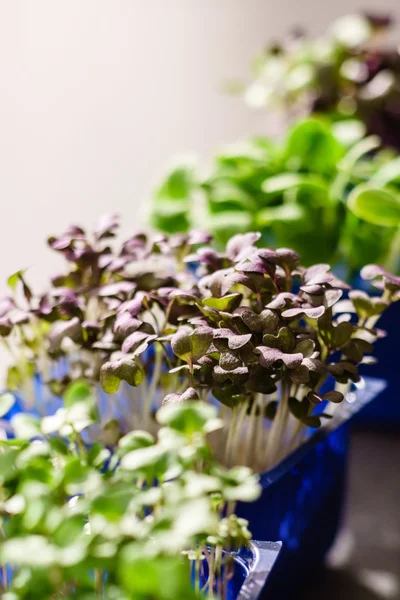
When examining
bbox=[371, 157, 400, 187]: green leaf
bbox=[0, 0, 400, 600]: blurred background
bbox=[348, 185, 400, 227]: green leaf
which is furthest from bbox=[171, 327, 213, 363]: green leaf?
bbox=[0, 0, 400, 600]: blurred background

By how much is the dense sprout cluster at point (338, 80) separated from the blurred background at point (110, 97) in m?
0.32

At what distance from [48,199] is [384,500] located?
0.94 metres

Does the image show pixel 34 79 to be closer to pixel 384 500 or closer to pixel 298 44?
pixel 298 44

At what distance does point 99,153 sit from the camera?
1571 millimetres

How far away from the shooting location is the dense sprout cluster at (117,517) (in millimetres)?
323

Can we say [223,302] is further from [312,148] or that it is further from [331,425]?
[312,148]

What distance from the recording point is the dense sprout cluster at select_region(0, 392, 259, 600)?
0.32 m

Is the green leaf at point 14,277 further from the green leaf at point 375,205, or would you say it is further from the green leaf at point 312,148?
the green leaf at point 312,148

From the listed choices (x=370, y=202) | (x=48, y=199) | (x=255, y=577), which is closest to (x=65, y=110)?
(x=48, y=199)

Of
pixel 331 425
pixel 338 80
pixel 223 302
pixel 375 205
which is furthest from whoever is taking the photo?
pixel 338 80

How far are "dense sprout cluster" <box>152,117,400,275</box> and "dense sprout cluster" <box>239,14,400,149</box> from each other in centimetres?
22

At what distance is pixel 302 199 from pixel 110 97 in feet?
2.61

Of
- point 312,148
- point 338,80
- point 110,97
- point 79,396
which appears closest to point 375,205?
point 312,148

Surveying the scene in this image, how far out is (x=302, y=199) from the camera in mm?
938
